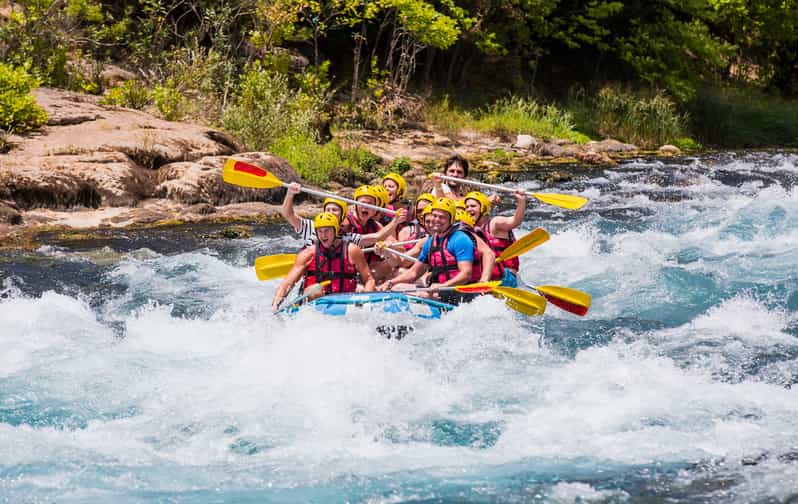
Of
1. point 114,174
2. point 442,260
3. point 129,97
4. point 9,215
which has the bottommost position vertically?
point 9,215

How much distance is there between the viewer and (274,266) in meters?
7.96

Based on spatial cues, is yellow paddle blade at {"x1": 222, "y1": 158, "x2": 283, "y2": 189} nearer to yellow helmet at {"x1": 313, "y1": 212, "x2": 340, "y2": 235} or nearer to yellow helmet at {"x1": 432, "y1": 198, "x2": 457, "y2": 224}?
yellow helmet at {"x1": 313, "y1": 212, "x2": 340, "y2": 235}

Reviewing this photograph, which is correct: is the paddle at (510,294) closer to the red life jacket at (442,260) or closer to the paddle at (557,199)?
the red life jacket at (442,260)

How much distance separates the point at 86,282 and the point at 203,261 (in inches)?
55.6

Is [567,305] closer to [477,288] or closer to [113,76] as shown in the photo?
[477,288]

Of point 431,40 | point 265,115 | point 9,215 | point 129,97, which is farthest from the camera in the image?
point 431,40

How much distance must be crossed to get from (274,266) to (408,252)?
3.81ft

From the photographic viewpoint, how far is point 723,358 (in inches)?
267

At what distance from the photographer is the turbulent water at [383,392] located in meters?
4.78

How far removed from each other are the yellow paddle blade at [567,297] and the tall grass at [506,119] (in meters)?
12.9

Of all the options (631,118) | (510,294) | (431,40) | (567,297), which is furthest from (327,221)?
(631,118)

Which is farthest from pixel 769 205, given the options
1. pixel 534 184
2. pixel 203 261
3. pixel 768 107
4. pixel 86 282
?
pixel 768 107

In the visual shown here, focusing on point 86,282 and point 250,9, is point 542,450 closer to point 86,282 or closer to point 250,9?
point 86,282

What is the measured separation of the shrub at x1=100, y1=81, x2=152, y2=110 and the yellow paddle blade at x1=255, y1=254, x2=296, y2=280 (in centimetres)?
804
